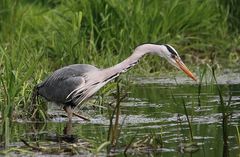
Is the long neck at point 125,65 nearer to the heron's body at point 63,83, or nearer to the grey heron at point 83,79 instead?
the grey heron at point 83,79

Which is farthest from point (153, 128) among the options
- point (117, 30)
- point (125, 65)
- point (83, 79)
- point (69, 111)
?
point (117, 30)

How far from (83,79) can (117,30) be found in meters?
3.97

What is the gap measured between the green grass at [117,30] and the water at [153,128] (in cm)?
114

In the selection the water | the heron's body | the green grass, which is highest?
the green grass

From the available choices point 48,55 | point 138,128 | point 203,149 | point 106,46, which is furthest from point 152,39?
point 203,149

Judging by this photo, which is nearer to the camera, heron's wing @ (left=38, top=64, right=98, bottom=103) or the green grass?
heron's wing @ (left=38, top=64, right=98, bottom=103)

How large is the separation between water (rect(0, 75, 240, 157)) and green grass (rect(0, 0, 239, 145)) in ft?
3.75

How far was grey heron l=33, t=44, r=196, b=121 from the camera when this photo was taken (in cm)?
747

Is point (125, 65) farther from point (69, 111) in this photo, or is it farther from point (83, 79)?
point (69, 111)

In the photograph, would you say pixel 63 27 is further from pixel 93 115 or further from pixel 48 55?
pixel 93 115

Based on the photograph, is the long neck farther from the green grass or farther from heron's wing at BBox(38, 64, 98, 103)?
the green grass

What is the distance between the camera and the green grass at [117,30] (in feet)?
34.8

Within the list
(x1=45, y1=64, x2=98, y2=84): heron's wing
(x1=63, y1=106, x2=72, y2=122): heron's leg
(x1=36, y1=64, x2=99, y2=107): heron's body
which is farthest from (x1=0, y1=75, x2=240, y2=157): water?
(x1=45, y1=64, x2=98, y2=84): heron's wing

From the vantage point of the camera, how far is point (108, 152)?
19.5ft
